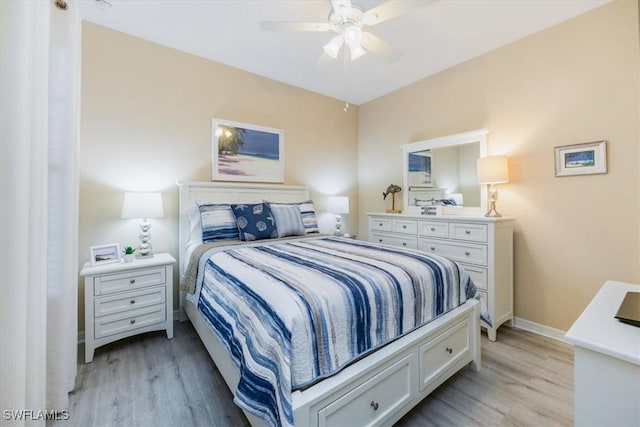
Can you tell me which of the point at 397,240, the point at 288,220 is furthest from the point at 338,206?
the point at 288,220

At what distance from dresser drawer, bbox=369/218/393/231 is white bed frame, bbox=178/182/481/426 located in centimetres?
148


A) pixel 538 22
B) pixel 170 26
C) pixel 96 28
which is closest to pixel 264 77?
pixel 170 26

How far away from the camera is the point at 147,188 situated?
262 centimetres

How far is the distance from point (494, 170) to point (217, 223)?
2623 millimetres

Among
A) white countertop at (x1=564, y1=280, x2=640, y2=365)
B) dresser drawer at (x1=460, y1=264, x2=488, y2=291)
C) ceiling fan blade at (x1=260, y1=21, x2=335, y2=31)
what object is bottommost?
dresser drawer at (x1=460, y1=264, x2=488, y2=291)

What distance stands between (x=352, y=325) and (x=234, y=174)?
240 cm

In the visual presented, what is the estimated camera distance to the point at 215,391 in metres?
1.68

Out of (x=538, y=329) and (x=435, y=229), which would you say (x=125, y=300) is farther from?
(x=538, y=329)

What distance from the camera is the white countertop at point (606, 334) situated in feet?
2.45

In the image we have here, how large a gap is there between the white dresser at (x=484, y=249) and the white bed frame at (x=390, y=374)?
49cm

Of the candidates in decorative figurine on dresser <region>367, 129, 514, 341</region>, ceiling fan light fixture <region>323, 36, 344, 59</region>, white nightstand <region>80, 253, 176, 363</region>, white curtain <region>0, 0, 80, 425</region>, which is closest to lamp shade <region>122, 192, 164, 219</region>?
white nightstand <region>80, 253, 176, 363</region>

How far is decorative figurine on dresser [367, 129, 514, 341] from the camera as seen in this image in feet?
7.75

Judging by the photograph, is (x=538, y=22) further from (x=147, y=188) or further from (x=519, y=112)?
(x=147, y=188)

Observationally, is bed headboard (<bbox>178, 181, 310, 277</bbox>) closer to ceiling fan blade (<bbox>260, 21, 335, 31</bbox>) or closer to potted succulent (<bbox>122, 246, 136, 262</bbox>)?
potted succulent (<bbox>122, 246, 136, 262</bbox>)
